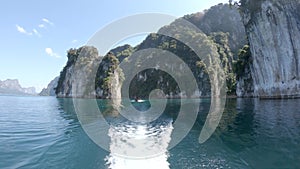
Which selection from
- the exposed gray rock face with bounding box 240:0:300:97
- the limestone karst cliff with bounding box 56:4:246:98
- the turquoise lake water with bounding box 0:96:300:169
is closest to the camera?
the turquoise lake water with bounding box 0:96:300:169

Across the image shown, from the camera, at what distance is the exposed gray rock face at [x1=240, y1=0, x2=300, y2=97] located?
50.2 meters

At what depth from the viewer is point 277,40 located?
5275 cm

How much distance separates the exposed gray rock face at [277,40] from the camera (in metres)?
50.2

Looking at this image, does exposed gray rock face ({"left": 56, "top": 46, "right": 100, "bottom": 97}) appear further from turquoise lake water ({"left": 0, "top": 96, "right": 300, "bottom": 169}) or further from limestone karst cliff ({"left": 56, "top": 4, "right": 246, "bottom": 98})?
turquoise lake water ({"left": 0, "top": 96, "right": 300, "bottom": 169})

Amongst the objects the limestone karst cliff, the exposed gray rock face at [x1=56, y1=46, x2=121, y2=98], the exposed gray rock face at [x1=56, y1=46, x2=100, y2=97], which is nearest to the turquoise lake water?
the limestone karst cliff

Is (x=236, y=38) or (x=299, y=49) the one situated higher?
(x=236, y=38)

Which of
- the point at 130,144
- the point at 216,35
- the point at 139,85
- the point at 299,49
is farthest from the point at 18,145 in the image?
the point at 216,35

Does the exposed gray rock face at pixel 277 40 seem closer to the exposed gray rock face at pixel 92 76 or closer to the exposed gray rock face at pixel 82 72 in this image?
the exposed gray rock face at pixel 92 76

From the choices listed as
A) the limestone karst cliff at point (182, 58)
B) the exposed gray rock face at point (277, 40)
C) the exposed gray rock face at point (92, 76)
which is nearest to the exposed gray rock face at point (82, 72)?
the exposed gray rock face at point (92, 76)

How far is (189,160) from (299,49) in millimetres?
53588

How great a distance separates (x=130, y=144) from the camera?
47.7 feet

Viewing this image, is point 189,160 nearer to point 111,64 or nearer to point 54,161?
point 54,161

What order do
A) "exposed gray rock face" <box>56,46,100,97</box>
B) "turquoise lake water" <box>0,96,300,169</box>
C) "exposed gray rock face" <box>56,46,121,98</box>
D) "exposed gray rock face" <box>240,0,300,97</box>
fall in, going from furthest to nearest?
"exposed gray rock face" <box>56,46,100,97</box>, "exposed gray rock face" <box>56,46,121,98</box>, "exposed gray rock face" <box>240,0,300,97</box>, "turquoise lake water" <box>0,96,300,169</box>

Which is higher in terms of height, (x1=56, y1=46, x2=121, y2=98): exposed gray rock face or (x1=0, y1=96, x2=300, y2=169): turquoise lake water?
(x1=56, y1=46, x2=121, y2=98): exposed gray rock face
